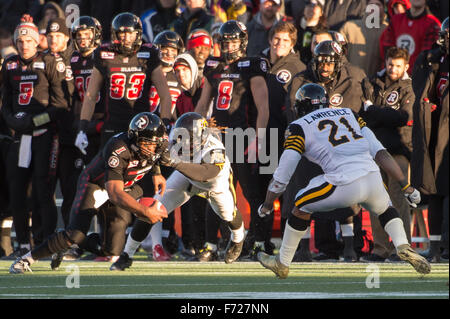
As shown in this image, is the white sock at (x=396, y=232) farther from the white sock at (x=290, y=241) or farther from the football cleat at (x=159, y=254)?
the football cleat at (x=159, y=254)

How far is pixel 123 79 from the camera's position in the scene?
909cm

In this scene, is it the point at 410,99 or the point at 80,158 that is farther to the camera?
the point at 80,158

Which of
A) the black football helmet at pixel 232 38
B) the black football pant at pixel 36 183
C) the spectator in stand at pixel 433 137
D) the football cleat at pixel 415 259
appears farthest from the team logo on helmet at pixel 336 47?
the black football pant at pixel 36 183

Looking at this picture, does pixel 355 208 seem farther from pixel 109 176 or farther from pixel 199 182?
pixel 109 176

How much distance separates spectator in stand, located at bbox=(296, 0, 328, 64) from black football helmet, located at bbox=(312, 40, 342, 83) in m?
1.20

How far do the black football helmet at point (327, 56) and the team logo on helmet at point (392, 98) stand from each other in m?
0.57

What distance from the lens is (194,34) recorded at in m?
10.1

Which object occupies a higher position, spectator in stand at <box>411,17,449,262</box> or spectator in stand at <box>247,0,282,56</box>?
spectator in stand at <box>247,0,282,56</box>

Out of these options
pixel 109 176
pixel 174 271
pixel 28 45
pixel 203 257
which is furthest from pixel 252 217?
pixel 28 45

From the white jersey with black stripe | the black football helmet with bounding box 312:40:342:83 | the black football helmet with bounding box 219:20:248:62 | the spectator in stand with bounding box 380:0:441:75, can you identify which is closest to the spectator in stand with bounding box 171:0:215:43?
the black football helmet with bounding box 219:20:248:62

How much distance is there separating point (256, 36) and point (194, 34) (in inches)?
32.6

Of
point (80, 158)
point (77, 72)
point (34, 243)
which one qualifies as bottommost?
point (34, 243)

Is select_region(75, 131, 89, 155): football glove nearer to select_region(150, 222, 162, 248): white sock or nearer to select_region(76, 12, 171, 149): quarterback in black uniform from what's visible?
select_region(76, 12, 171, 149): quarterback in black uniform

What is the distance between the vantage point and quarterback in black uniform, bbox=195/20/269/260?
8.99 metres
